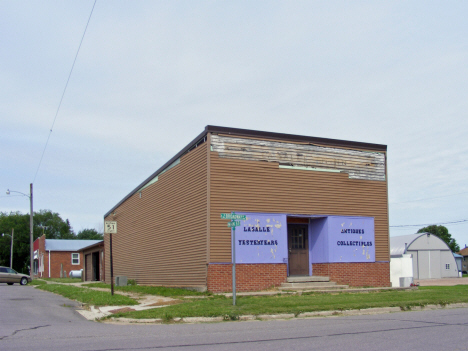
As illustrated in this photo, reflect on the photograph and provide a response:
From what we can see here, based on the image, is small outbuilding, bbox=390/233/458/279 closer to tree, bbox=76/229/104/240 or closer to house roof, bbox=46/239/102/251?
house roof, bbox=46/239/102/251

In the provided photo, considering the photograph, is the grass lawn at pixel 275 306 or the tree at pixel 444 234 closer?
the grass lawn at pixel 275 306

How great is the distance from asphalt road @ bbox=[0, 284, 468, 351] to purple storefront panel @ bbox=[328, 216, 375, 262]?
8.23 m

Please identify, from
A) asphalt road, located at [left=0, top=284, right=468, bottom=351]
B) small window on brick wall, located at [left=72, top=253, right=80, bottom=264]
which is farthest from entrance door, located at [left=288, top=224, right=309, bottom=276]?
small window on brick wall, located at [left=72, top=253, right=80, bottom=264]

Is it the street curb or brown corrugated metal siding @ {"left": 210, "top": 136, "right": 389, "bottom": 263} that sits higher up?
brown corrugated metal siding @ {"left": 210, "top": 136, "right": 389, "bottom": 263}

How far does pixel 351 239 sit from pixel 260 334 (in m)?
13.3

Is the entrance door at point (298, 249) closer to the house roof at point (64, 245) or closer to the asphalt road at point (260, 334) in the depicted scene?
the asphalt road at point (260, 334)

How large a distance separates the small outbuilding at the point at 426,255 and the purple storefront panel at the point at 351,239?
30707 millimetres

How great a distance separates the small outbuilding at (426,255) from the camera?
51.8 m

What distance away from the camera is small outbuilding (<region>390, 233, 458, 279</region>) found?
51844 mm

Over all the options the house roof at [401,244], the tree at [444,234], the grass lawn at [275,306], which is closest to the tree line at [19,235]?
the house roof at [401,244]

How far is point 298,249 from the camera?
72.5ft

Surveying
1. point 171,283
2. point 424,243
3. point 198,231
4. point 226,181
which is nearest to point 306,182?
point 226,181

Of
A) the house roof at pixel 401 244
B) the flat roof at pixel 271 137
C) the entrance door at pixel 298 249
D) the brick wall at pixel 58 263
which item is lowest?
the brick wall at pixel 58 263

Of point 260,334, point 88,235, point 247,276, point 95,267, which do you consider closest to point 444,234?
point 88,235
